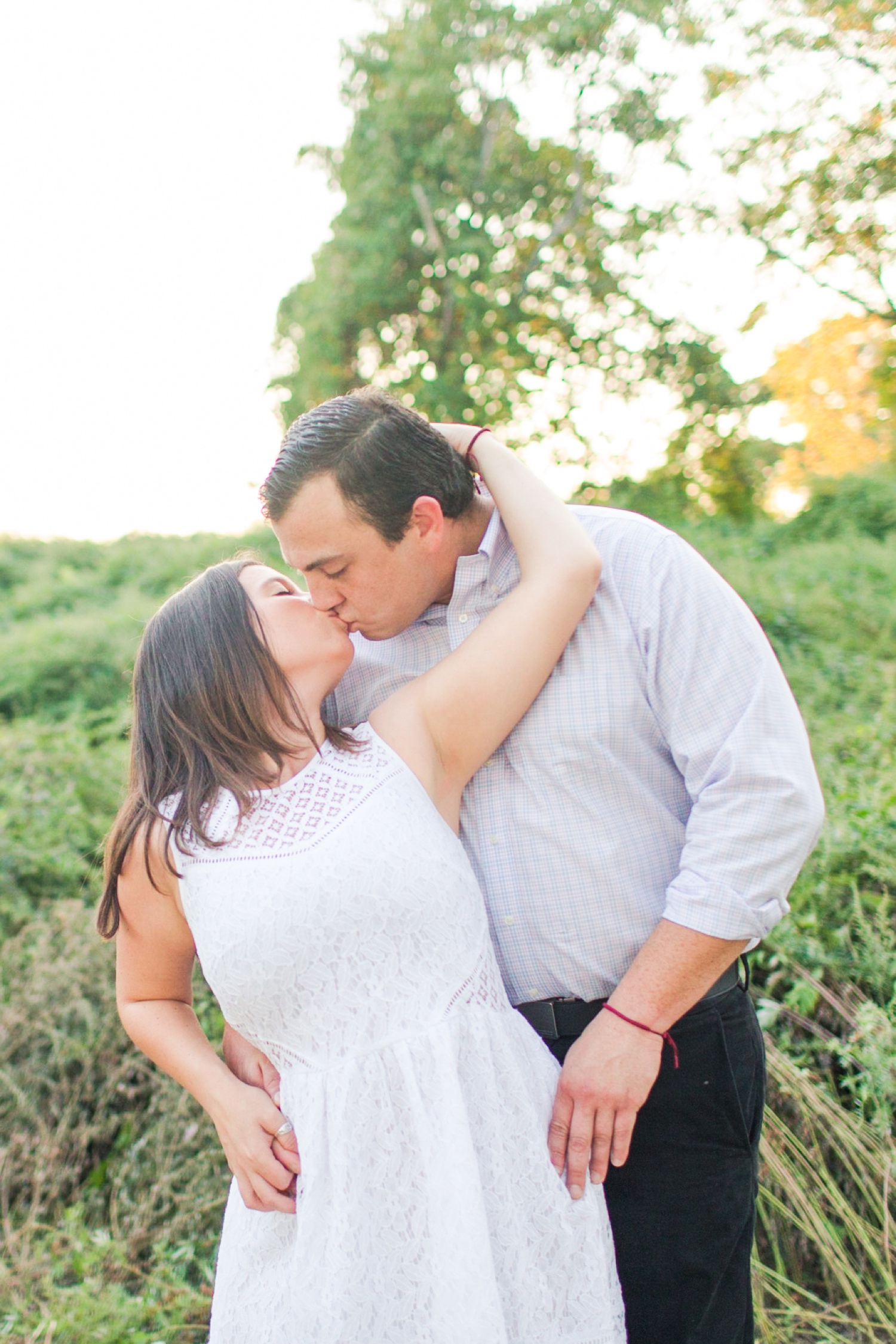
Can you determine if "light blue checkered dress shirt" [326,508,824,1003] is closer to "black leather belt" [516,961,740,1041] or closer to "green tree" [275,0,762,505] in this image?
"black leather belt" [516,961,740,1041]

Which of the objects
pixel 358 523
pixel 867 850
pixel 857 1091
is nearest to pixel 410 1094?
pixel 358 523

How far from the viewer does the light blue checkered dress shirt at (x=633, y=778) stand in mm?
1794

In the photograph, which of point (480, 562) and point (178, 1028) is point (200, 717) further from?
point (480, 562)

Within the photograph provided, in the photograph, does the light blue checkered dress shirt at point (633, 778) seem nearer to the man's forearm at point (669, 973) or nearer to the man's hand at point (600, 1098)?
the man's forearm at point (669, 973)

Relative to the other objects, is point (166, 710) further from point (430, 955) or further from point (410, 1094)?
point (410, 1094)

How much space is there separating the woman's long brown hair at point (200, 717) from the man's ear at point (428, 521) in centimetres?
47

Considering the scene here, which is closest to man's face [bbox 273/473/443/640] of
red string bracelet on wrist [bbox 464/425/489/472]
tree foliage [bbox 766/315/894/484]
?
red string bracelet on wrist [bbox 464/425/489/472]

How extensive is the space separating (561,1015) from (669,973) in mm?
277

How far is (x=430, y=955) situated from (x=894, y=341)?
17.1m

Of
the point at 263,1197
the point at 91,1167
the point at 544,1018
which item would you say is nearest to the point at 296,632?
the point at 544,1018

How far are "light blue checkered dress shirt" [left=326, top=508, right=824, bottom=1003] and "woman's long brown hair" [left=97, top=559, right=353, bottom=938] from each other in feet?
1.35

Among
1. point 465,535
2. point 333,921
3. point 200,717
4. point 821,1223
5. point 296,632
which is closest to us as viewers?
point 333,921

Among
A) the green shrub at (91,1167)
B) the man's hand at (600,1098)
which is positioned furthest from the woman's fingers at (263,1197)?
the green shrub at (91,1167)

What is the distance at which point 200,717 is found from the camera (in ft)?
6.16
